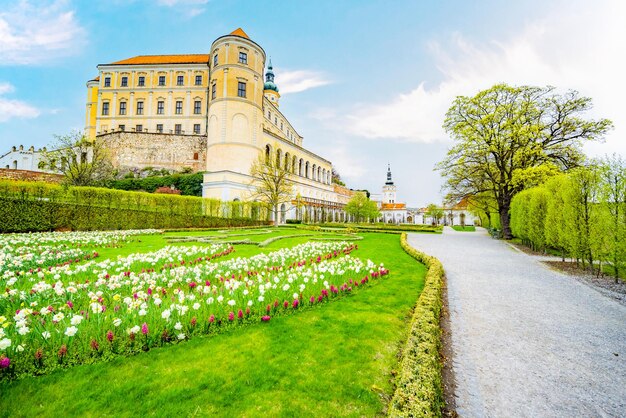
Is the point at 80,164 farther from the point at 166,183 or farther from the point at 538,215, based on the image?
the point at 538,215

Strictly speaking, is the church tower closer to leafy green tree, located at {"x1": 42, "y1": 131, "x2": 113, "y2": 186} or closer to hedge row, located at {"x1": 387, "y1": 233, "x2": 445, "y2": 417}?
leafy green tree, located at {"x1": 42, "y1": 131, "x2": 113, "y2": 186}

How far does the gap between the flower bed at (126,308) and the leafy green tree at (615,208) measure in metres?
6.15

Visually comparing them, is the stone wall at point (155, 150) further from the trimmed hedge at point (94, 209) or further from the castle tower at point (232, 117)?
the trimmed hedge at point (94, 209)

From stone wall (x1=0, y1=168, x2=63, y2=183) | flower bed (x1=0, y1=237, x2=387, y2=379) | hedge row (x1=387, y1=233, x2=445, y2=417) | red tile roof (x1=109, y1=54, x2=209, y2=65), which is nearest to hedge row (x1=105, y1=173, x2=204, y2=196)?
stone wall (x1=0, y1=168, x2=63, y2=183)

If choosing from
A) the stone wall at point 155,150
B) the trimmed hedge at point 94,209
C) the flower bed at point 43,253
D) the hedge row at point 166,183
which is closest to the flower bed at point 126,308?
the flower bed at point 43,253

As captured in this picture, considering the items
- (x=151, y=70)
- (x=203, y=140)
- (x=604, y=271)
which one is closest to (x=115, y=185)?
(x=203, y=140)

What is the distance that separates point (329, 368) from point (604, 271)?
36.2 ft

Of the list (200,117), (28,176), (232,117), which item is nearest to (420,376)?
(232,117)

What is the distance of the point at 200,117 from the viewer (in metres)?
43.5

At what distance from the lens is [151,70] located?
1735 inches

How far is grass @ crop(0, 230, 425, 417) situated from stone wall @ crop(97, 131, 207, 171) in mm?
40992

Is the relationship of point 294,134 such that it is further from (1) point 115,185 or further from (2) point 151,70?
(1) point 115,185

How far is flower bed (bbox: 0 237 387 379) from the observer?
274 cm

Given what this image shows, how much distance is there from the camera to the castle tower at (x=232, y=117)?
109 feet
